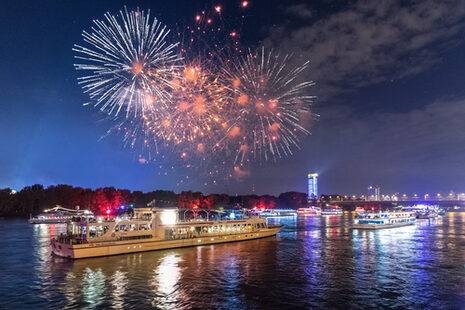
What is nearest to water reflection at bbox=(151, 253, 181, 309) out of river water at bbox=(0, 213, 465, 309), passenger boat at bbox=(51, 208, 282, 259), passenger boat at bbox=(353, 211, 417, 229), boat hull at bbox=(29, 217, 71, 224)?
river water at bbox=(0, 213, 465, 309)

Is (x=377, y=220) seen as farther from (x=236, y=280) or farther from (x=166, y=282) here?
(x=166, y=282)

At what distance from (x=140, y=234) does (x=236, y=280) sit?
94.7 feet

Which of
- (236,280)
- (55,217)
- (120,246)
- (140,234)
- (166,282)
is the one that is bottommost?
(55,217)

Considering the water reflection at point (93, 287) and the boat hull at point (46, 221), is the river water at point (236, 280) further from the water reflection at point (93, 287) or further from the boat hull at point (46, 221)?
the boat hull at point (46, 221)

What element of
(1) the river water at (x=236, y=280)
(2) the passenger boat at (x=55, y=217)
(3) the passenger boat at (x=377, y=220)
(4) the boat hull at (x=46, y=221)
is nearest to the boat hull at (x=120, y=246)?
(1) the river water at (x=236, y=280)

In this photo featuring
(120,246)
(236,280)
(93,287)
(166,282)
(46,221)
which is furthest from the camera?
(46,221)

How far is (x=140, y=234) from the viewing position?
205ft

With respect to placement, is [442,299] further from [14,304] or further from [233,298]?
[14,304]

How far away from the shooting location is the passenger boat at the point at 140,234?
55.5 m

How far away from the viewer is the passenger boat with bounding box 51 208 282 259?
55.5m

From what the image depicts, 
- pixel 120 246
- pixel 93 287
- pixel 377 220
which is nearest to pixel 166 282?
pixel 93 287

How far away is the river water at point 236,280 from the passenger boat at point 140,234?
→ 2052 millimetres

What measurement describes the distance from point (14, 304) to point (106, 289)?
8348 millimetres

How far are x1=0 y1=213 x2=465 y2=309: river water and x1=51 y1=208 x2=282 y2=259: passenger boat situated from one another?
2052 millimetres
